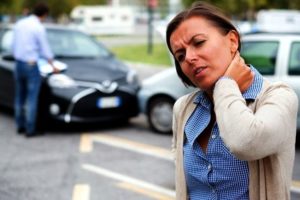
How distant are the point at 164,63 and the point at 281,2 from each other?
13343 mm

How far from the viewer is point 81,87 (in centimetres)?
784

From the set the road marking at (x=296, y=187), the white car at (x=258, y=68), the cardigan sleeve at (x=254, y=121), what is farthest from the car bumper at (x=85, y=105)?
the cardigan sleeve at (x=254, y=121)

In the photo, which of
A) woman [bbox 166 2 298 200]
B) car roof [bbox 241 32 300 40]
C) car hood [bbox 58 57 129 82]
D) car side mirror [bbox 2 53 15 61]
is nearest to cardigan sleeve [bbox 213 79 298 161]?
woman [bbox 166 2 298 200]

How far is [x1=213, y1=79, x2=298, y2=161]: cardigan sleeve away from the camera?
1.48 m

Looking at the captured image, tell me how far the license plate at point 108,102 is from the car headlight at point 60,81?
455mm

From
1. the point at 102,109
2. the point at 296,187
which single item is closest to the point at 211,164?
the point at 296,187

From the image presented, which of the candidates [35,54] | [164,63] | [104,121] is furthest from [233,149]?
[164,63]

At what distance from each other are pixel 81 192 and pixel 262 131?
3.93 meters

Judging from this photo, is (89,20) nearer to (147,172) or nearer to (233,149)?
(147,172)

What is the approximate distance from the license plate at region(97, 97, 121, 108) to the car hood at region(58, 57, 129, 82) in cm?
30

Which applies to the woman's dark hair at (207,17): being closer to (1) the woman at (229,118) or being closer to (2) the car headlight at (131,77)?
(1) the woman at (229,118)

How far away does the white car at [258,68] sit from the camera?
22.3 feet

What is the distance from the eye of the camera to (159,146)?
23.4 ft

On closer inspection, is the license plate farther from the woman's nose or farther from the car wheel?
the woman's nose
